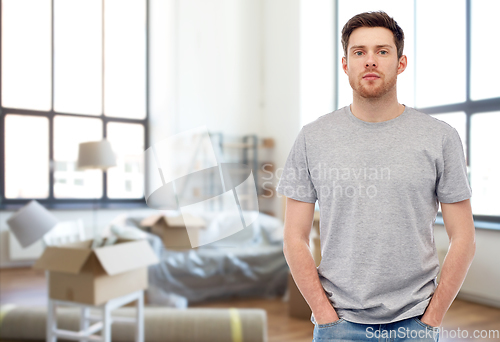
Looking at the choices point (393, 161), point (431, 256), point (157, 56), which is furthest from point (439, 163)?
point (157, 56)

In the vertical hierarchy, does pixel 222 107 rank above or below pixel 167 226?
above

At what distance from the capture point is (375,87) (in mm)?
938

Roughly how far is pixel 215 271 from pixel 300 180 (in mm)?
2463

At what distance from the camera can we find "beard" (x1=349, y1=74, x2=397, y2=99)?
94 cm

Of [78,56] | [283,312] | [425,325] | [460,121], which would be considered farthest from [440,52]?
[78,56]

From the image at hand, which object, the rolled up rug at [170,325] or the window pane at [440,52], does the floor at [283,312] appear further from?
the window pane at [440,52]

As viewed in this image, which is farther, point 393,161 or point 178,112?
point 178,112

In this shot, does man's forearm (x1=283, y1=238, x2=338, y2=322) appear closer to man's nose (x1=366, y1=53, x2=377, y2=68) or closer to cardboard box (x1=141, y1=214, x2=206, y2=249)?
man's nose (x1=366, y1=53, x2=377, y2=68)

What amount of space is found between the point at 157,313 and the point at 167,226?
0.52 metres

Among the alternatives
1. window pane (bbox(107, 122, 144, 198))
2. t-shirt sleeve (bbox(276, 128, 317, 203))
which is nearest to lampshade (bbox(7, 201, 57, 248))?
t-shirt sleeve (bbox(276, 128, 317, 203))

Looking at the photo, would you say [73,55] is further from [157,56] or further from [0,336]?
[0,336]

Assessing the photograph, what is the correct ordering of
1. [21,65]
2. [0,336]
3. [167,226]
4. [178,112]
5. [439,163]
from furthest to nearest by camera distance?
[178,112] < [21,65] < [167,226] < [0,336] < [439,163]

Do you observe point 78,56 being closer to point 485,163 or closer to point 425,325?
point 485,163

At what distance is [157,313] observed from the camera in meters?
2.35
